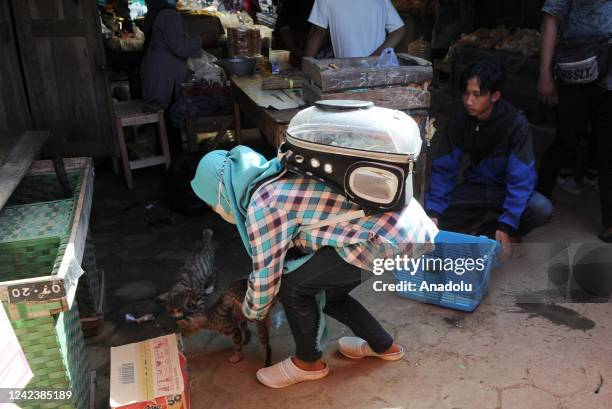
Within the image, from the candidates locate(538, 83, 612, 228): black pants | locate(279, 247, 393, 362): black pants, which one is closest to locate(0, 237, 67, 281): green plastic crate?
locate(279, 247, 393, 362): black pants

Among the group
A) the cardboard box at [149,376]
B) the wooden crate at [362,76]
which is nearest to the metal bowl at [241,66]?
the wooden crate at [362,76]

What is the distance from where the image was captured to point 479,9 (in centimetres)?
887

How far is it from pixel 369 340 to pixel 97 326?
153 cm

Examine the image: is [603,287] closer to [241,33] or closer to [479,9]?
[241,33]

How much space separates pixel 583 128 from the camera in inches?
163

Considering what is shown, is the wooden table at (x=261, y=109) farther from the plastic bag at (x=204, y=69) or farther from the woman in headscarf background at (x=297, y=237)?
the woman in headscarf background at (x=297, y=237)

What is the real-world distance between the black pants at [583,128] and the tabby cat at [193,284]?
2.61 meters

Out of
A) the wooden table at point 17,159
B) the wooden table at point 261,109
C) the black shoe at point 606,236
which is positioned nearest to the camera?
the wooden table at point 17,159

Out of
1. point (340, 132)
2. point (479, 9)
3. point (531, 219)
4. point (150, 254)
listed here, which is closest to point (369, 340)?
point (340, 132)

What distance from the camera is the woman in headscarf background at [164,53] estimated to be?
5.55 m

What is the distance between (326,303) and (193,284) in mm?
733

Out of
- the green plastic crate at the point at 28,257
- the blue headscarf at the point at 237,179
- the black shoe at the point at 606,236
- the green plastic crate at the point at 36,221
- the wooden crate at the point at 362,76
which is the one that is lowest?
the black shoe at the point at 606,236

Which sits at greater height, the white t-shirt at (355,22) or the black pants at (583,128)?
the white t-shirt at (355,22)
